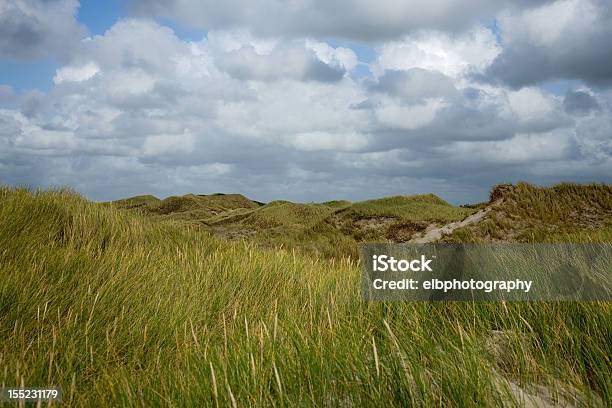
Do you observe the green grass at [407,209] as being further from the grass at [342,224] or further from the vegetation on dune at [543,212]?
the vegetation on dune at [543,212]

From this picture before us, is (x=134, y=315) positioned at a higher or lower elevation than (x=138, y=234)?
lower

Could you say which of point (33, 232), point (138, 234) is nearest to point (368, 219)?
point (138, 234)

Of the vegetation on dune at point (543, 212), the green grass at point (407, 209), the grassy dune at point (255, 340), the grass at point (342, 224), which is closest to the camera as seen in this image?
the grassy dune at point (255, 340)

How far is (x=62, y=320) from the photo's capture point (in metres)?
4.12

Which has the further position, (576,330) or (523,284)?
(523,284)

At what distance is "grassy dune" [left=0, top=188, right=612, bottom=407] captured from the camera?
2.55 metres

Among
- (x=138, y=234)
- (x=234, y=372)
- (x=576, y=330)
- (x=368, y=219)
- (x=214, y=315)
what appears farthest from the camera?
(x=368, y=219)

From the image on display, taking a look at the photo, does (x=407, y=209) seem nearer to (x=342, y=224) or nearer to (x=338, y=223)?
(x=342, y=224)

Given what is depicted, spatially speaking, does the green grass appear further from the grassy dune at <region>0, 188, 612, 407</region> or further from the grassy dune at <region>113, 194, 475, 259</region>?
the grassy dune at <region>0, 188, 612, 407</region>

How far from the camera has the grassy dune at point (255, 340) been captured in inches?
101

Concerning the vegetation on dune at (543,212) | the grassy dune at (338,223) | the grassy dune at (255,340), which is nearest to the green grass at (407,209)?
the grassy dune at (338,223)

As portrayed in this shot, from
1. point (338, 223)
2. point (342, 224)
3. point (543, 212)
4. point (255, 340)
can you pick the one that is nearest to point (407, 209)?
point (342, 224)

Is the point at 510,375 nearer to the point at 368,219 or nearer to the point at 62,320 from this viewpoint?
the point at 62,320

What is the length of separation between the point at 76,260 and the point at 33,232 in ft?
6.39
